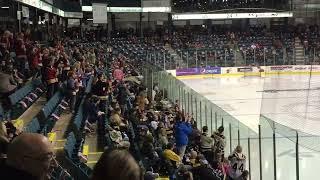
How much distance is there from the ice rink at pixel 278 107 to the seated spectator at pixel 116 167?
4.74 meters

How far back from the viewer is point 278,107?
54.3 ft

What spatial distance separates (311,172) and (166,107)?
414cm

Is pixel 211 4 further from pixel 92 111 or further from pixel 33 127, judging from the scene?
pixel 33 127

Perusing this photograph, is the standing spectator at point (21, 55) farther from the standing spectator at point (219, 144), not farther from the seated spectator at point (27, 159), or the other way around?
the seated spectator at point (27, 159)

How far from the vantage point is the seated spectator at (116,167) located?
1.45 meters

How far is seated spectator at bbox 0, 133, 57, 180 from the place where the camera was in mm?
1560

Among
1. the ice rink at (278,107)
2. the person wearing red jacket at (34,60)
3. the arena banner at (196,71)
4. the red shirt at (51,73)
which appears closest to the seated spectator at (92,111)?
the red shirt at (51,73)

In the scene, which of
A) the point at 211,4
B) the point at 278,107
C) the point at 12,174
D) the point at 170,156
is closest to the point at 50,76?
the point at 170,156

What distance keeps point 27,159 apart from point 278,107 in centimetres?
1561

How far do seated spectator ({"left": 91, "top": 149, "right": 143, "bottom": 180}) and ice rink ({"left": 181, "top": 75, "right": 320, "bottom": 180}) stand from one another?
474 centimetres

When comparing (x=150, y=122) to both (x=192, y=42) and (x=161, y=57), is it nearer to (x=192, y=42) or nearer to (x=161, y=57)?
(x=161, y=57)

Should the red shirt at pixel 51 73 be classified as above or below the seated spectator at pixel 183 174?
above

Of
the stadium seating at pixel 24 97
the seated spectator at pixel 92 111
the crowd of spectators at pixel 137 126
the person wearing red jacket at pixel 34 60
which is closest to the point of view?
the crowd of spectators at pixel 137 126

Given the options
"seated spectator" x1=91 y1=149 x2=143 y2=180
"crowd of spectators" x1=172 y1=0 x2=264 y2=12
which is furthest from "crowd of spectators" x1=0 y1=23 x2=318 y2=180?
"crowd of spectators" x1=172 y1=0 x2=264 y2=12
